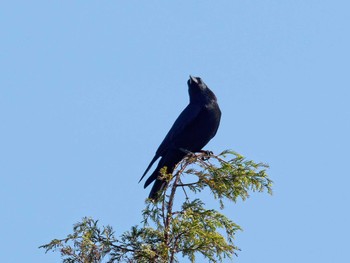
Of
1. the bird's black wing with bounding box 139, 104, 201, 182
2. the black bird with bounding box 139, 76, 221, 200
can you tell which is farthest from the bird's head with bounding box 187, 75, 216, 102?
the bird's black wing with bounding box 139, 104, 201, 182

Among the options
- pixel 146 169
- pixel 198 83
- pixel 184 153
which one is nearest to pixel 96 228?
pixel 146 169

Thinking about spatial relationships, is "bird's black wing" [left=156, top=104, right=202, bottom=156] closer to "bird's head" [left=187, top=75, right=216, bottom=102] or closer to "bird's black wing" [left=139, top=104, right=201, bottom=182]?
"bird's black wing" [left=139, top=104, right=201, bottom=182]

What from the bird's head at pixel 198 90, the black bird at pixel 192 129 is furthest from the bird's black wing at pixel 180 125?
the bird's head at pixel 198 90

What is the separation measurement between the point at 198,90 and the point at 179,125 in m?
0.90

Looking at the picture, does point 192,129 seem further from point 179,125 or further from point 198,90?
point 198,90

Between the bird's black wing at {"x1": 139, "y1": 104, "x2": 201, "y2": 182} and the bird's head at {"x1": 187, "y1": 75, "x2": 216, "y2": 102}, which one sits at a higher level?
the bird's head at {"x1": 187, "y1": 75, "x2": 216, "y2": 102}

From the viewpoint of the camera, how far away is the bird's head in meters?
10.4

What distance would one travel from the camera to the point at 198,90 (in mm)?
10586

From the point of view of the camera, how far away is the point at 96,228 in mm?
6441

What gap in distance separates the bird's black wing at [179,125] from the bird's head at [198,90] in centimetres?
17

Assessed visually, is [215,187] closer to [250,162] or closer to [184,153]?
[250,162]

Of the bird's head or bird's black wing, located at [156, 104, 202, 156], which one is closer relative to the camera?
bird's black wing, located at [156, 104, 202, 156]

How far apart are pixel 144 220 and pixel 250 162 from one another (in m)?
1.06

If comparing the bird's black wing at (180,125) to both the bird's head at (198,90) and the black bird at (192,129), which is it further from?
the bird's head at (198,90)
